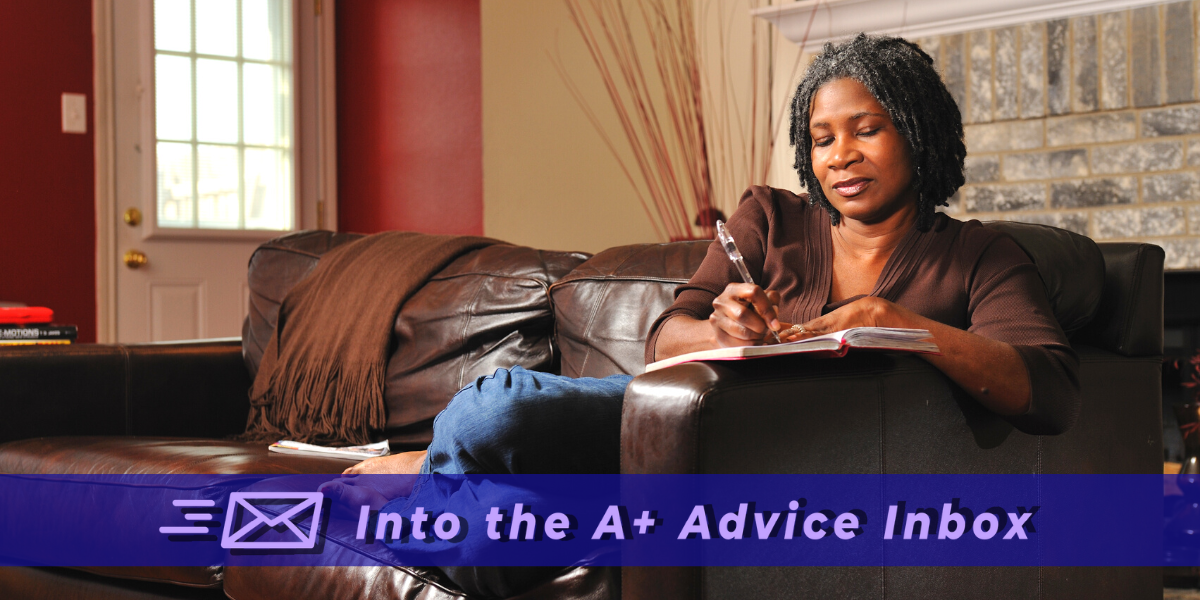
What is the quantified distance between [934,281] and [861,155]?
193 mm

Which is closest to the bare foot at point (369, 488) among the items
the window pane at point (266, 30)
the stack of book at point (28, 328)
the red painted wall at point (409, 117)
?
the stack of book at point (28, 328)

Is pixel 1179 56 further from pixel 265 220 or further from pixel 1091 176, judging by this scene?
pixel 265 220

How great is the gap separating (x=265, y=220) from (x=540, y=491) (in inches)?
143

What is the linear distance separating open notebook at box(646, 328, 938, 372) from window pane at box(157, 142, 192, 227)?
3.61 m

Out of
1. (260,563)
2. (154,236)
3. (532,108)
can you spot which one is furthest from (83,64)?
(260,563)

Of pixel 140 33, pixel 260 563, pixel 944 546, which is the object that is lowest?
pixel 260 563

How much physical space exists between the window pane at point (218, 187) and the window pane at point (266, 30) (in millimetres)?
461

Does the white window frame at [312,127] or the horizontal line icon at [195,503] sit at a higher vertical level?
the white window frame at [312,127]

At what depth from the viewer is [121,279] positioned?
159 inches

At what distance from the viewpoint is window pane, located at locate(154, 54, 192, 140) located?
414 cm

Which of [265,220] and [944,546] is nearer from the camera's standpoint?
[944,546]

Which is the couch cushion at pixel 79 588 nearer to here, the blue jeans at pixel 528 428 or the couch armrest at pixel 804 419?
the blue jeans at pixel 528 428

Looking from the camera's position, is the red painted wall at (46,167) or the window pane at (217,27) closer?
the red painted wall at (46,167)

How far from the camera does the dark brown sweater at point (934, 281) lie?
1.14 metres
